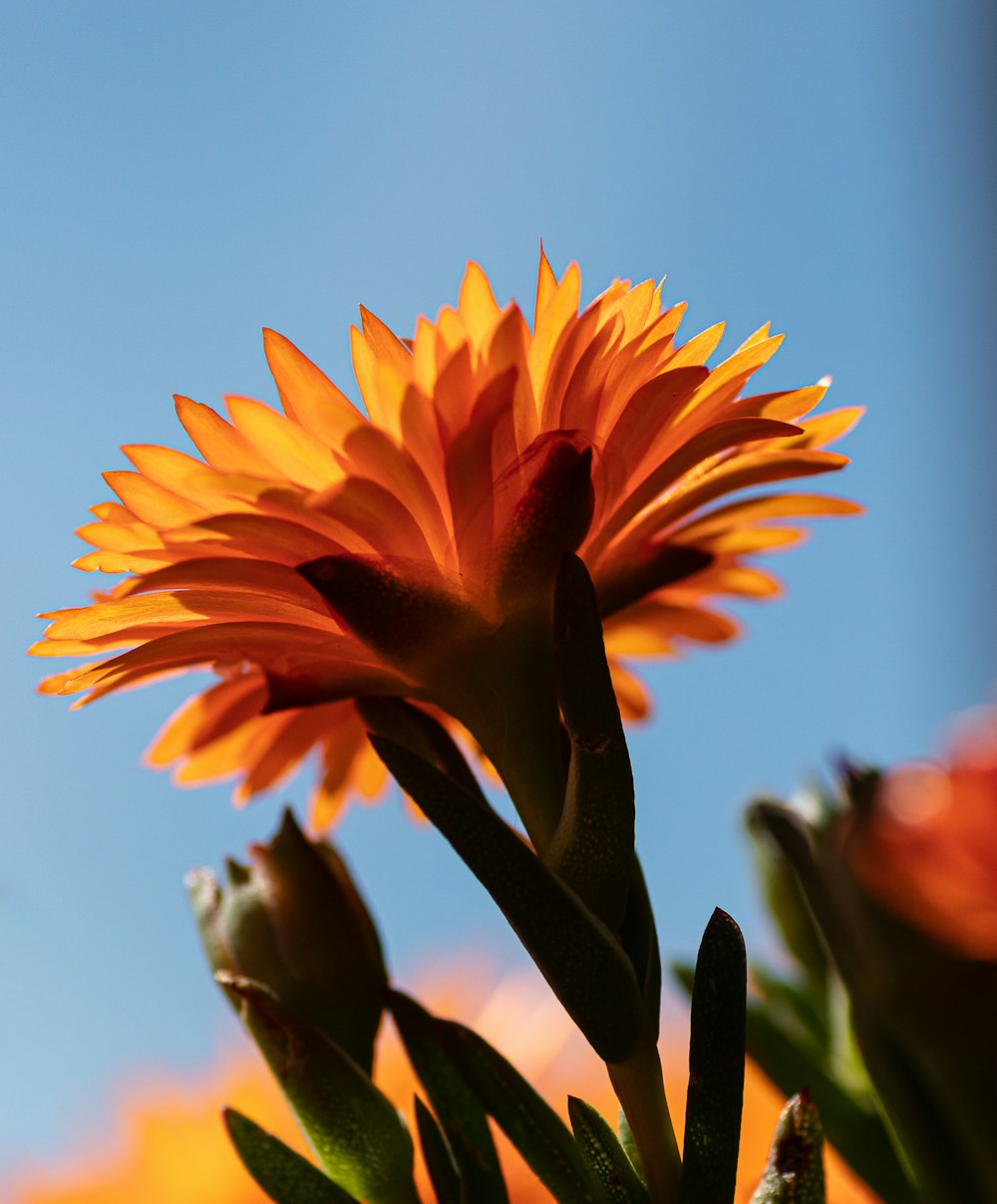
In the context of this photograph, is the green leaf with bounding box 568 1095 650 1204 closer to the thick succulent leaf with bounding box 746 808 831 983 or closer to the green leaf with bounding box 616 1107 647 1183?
the green leaf with bounding box 616 1107 647 1183

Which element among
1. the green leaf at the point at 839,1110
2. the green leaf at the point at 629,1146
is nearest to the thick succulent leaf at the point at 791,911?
the green leaf at the point at 839,1110

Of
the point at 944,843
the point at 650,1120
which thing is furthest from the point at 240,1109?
the point at 944,843

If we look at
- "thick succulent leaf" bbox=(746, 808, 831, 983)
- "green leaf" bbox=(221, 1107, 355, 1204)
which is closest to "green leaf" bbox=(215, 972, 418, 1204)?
"green leaf" bbox=(221, 1107, 355, 1204)

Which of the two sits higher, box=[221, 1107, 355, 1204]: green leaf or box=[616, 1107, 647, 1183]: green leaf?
box=[221, 1107, 355, 1204]: green leaf

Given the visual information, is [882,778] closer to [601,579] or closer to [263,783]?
[601,579]

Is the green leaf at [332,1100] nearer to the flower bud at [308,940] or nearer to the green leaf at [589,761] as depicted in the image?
the flower bud at [308,940]
